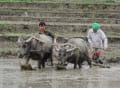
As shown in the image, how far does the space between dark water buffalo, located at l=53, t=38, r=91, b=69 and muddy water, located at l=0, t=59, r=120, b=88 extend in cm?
28

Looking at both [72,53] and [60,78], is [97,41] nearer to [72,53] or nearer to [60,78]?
[72,53]

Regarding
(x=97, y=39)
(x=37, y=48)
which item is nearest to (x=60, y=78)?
(x=37, y=48)

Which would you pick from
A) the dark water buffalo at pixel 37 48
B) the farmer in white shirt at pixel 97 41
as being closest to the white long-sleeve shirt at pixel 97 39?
the farmer in white shirt at pixel 97 41

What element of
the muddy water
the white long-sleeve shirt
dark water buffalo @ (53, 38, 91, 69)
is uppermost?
the white long-sleeve shirt

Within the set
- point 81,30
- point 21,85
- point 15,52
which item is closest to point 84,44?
point 15,52

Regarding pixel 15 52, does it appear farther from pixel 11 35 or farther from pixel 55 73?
pixel 55 73

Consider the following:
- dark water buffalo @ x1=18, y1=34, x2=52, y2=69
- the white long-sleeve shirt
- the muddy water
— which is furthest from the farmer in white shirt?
dark water buffalo @ x1=18, y1=34, x2=52, y2=69

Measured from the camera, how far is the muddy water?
11.1m

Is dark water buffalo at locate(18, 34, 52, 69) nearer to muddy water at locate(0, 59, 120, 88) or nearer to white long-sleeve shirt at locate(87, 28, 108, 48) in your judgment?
muddy water at locate(0, 59, 120, 88)

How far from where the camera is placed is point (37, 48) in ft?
48.5

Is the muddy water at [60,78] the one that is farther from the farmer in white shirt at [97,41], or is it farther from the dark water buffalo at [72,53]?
the farmer in white shirt at [97,41]

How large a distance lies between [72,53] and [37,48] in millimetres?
1016

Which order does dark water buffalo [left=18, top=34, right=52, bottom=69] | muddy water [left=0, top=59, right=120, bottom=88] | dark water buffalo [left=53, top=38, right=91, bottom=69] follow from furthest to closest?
dark water buffalo [left=53, top=38, right=91, bottom=69], dark water buffalo [left=18, top=34, right=52, bottom=69], muddy water [left=0, top=59, right=120, bottom=88]

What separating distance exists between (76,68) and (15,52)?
349cm
